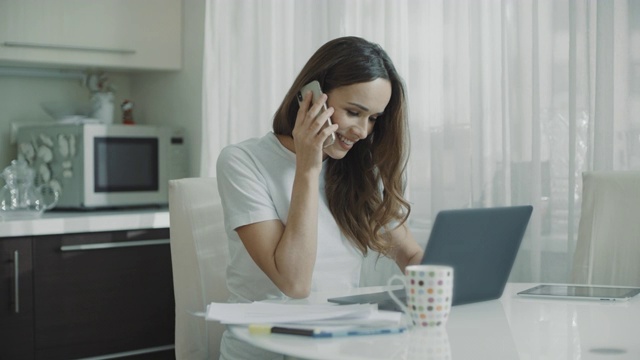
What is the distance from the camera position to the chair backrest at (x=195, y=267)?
213 cm

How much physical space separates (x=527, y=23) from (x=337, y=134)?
0.92 m

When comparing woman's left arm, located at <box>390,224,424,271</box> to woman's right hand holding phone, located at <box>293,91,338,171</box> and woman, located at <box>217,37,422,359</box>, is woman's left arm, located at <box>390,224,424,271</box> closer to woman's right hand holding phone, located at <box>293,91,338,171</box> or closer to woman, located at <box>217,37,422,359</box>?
woman, located at <box>217,37,422,359</box>

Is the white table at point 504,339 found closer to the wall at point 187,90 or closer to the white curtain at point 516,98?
the white curtain at point 516,98

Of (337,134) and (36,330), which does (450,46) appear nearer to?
(337,134)

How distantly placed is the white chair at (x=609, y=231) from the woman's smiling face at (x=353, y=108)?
65cm

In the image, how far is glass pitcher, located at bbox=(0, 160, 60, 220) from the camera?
10.8 feet

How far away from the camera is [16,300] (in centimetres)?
306

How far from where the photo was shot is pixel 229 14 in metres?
3.63

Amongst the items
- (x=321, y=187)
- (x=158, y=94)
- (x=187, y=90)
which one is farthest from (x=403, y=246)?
(x=158, y=94)

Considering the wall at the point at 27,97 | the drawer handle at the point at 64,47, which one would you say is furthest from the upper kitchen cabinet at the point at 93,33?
the wall at the point at 27,97

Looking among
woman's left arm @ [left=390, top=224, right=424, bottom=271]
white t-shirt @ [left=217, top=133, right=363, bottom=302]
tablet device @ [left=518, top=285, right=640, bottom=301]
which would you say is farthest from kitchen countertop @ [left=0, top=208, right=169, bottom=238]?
tablet device @ [left=518, top=285, right=640, bottom=301]

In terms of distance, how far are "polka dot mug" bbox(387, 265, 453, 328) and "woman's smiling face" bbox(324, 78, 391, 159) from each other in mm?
634

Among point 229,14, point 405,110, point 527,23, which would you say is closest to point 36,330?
point 229,14

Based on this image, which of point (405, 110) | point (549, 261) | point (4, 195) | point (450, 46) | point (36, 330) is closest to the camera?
point (405, 110)
